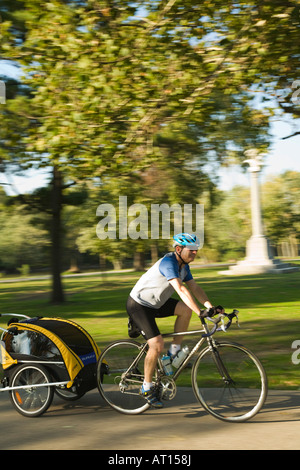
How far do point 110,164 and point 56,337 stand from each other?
5.71 meters

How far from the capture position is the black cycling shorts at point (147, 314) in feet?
19.0

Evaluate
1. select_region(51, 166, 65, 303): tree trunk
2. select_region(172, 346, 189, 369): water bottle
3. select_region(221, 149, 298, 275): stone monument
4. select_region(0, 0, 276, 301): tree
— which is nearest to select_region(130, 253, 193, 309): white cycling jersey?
select_region(172, 346, 189, 369): water bottle

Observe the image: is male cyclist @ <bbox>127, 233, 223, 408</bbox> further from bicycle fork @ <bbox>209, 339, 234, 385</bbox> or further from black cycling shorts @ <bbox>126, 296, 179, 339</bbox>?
bicycle fork @ <bbox>209, 339, 234, 385</bbox>

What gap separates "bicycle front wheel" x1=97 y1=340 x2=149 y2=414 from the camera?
5.96m

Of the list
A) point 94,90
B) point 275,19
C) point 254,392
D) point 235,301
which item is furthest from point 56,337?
point 235,301

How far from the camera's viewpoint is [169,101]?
35.0ft

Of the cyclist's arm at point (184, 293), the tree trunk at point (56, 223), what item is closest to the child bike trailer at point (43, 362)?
the cyclist's arm at point (184, 293)

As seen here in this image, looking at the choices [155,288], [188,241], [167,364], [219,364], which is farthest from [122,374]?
[188,241]

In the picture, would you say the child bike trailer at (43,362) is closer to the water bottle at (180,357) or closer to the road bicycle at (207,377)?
the road bicycle at (207,377)

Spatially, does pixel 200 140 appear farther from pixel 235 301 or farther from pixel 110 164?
pixel 110 164

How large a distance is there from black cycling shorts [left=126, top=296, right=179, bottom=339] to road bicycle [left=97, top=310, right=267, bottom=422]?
0.18m

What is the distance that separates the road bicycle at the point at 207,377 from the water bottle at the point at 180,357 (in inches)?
1.8

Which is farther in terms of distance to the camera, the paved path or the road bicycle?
the road bicycle
